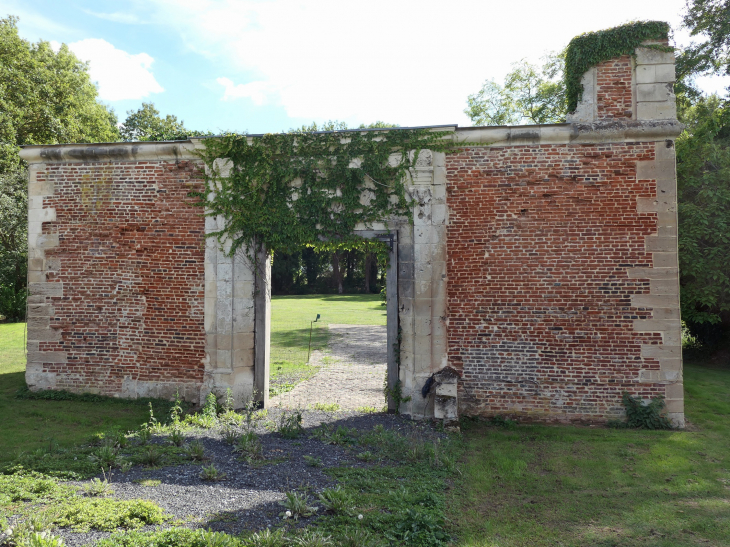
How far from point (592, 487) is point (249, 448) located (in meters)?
4.35

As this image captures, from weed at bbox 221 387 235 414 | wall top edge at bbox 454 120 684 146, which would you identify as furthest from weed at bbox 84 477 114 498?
wall top edge at bbox 454 120 684 146

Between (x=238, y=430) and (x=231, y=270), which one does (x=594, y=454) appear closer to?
(x=238, y=430)

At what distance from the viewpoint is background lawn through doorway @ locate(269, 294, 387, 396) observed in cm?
1210

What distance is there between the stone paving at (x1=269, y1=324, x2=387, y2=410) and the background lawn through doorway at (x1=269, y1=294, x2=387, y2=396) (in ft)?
1.30

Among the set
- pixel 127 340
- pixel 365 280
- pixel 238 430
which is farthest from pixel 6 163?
pixel 365 280

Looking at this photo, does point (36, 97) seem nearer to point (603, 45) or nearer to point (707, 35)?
point (603, 45)

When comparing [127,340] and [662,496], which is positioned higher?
[127,340]

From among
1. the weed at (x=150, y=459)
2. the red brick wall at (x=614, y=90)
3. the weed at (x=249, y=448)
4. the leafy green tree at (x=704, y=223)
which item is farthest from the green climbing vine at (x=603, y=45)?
the weed at (x=150, y=459)

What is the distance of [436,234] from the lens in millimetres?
7945

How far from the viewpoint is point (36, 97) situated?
21672 mm

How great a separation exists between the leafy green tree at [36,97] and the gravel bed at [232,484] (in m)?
21.0

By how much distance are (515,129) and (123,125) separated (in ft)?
113

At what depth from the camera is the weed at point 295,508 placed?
4.33 meters

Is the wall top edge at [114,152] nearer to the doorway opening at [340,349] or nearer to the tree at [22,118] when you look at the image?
the doorway opening at [340,349]
